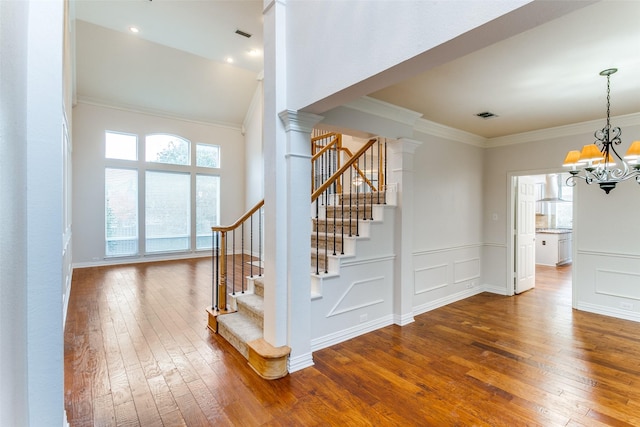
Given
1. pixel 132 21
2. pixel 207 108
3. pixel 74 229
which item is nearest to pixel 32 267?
pixel 132 21

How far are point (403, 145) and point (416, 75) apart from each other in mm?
1403

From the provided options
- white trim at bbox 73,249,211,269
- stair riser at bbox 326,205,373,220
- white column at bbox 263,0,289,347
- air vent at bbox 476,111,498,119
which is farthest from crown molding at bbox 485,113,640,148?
white trim at bbox 73,249,211,269

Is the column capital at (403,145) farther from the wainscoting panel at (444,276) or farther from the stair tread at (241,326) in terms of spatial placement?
the stair tread at (241,326)

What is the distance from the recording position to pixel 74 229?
6.82 m

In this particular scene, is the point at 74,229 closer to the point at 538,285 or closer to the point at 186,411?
the point at 186,411

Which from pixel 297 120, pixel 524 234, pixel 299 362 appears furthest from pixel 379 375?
pixel 524 234

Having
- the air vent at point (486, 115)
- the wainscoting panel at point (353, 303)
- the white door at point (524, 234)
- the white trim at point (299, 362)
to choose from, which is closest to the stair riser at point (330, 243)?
the wainscoting panel at point (353, 303)

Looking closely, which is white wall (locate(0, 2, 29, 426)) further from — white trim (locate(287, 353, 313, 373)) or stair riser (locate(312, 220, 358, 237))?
stair riser (locate(312, 220, 358, 237))

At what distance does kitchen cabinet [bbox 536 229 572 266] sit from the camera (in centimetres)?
784

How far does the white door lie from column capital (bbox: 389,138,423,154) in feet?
8.61

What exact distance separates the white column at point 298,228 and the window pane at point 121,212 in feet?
21.9

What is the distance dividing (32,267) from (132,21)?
19.5ft

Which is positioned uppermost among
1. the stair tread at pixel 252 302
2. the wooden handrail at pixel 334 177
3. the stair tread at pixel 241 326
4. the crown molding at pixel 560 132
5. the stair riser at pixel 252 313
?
the crown molding at pixel 560 132

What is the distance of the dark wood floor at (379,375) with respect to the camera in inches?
82.3
